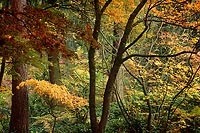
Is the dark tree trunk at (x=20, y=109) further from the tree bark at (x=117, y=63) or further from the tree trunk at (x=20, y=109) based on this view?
the tree bark at (x=117, y=63)

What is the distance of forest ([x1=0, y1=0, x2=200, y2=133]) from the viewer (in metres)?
4.26

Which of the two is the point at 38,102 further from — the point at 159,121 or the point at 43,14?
the point at 43,14

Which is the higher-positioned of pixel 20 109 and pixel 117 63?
pixel 117 63

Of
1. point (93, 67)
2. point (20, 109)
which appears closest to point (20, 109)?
point (20, 109)

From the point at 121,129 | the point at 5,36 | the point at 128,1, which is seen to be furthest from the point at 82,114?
the point at 5,36

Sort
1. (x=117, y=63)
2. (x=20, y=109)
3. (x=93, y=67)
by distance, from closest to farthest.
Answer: (x=117, y=63)
(x=93, y=67)
(x=20, y=109)

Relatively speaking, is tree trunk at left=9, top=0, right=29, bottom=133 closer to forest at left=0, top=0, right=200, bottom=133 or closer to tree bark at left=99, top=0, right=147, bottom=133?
forest at left=0, top=0, right=200, bottom=133

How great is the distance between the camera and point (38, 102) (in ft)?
36.0

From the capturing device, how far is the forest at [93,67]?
4262 mm

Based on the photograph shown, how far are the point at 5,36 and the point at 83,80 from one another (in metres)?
5.07

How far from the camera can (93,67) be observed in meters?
5.26

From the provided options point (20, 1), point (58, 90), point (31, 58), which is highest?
point (20, 1)

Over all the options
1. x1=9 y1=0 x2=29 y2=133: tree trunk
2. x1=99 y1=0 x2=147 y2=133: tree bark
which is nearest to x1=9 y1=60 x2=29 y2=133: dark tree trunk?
x1=9 y1=0 x2=29 y2=133: tree trunk

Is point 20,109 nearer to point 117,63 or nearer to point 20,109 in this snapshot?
point 20,109
